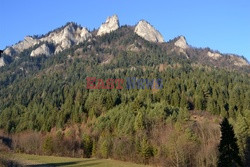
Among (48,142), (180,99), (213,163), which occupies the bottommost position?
(213,163)

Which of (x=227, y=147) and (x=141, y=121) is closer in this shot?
(x=227, y=147)

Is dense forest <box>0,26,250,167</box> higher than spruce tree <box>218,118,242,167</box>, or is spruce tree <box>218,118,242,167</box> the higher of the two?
dense forest <box>0,26,250,167</box>

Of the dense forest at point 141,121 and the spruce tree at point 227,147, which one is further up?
the dense forest at point 141,121

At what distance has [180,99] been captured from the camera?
130 meters

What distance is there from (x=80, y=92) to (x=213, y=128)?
86.4 metres

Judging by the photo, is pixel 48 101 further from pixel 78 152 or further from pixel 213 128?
pixel 213 128

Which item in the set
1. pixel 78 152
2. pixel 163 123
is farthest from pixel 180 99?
pixel 78 152

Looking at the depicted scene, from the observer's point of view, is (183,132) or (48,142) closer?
(183,132)

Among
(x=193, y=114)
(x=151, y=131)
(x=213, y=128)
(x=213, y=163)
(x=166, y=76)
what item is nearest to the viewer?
(x=213, y=163)

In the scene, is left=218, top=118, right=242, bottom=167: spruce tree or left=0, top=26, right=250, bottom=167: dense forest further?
left=0, top=26, right=250, bottom=167: dense forest

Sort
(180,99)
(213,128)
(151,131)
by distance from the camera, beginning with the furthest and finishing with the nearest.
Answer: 1. (180,99)
2. (151,131)
3. (213,128)

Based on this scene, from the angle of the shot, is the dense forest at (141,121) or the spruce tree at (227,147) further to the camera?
the dense forest at (141,121)

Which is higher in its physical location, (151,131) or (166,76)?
(166,76)

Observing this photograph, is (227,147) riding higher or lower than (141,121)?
lower
